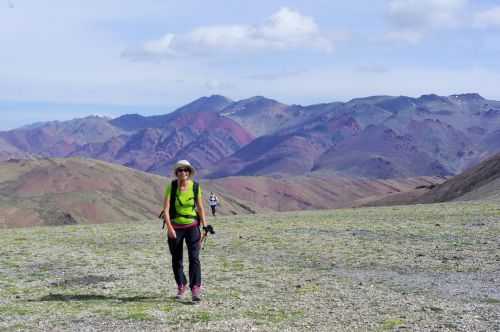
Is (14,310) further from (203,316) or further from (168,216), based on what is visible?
(203,316)

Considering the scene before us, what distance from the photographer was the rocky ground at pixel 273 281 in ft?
40.7

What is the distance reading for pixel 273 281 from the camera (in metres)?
16.9

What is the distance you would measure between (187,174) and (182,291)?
2686 mm

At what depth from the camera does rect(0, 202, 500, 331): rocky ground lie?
40.7 ft

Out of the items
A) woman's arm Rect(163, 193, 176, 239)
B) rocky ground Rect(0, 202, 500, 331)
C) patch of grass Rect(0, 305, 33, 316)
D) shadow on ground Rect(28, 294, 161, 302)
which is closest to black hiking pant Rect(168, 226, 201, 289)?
woman's arm Rect(163, 193, 176, 239)

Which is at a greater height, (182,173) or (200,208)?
(182,173)

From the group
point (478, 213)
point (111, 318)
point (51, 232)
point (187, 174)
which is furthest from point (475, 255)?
point (51, 232)

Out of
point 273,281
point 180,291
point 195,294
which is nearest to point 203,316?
point 195,294

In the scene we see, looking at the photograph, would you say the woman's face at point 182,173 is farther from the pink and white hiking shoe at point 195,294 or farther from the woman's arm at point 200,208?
the pink and white hiking shoe at point 195,294

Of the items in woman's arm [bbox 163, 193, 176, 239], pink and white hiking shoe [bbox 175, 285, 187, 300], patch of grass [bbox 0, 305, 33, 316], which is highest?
woman's arm [bbox 163, 193, 176, 239]

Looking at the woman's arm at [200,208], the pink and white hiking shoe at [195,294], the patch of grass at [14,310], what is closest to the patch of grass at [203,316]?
the pink and white hiking shoe at [195,294]

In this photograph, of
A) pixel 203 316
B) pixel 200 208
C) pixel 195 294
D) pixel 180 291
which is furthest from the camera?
pixel 180 291

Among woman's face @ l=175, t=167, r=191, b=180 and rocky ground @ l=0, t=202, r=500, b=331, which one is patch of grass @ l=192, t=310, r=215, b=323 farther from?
woman's face @ l=175, t=167, r=191, b=180

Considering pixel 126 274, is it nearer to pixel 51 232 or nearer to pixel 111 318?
pixel 111 318
